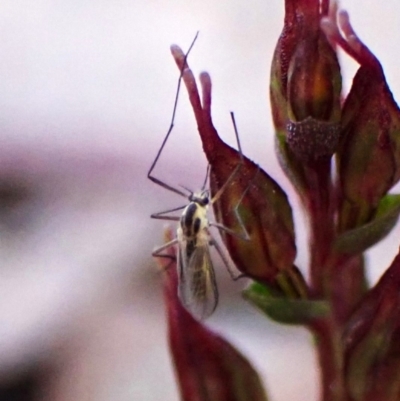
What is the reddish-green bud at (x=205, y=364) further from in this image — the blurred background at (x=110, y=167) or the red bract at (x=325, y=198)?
the blurred background at (x=110, y=167)

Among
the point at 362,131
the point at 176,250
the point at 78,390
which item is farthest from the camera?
the point at 78,390

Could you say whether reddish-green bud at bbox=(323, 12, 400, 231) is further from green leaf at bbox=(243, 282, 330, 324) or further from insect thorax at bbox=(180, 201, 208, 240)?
insect thorax at bbox=(180, 201, 208, 240)

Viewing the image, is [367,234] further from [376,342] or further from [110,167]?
[110,167]

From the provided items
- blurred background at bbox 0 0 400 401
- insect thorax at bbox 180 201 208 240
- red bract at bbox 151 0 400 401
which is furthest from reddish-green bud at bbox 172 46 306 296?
blurred background at bbox 0 0 400 401

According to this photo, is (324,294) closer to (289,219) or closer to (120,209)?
(289,219)

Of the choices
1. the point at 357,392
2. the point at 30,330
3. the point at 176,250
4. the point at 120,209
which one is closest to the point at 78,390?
the point at 30,330

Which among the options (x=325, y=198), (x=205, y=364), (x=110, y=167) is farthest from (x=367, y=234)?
(x=110, y=167)

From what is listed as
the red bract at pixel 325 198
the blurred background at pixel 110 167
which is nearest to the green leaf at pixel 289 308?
the red bract at pixel 325 198
